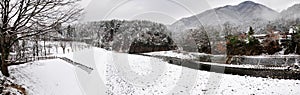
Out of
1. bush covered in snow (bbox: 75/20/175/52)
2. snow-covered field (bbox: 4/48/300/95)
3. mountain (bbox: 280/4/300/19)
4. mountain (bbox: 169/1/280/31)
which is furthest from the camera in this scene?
mountain (bbox: 280/4/300/19)

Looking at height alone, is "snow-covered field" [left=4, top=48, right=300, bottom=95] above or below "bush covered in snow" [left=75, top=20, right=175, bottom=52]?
below

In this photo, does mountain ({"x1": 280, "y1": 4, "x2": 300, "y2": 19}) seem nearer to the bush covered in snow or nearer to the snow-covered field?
the bush covered in snow

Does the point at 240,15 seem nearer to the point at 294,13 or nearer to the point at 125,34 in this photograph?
the point at 294,13

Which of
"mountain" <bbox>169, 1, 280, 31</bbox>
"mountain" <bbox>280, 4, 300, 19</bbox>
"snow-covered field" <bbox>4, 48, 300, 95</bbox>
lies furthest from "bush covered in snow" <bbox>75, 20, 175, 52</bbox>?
"mountain" <bbox>280, 4, 300, 19</bbox>

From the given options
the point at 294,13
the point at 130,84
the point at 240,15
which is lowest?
the point at 130,84

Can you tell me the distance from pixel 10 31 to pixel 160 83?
955 cm

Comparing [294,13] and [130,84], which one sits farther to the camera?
[294,13]

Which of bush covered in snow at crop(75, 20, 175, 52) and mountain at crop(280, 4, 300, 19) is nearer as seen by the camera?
bush covered in snow at crop(75, 20, 175, 52)

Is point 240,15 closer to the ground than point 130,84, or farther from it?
farther from it

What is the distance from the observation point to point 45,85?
37.6 feet

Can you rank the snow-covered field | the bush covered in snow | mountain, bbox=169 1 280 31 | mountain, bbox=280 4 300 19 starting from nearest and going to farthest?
the snow-covered field → the bush covered in snow → mountain, bbox=169 1 280 31 → mountain, bbox=280 4 300 19

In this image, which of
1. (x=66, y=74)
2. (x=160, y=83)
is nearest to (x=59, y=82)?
(x=66, y=74)

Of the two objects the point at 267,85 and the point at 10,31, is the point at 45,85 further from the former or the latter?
the point at 267,85

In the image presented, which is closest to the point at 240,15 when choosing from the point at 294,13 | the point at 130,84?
the point at 294,13
